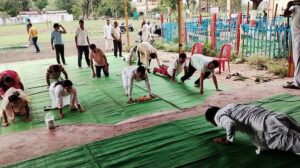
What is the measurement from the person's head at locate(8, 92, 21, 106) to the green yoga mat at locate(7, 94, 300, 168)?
69.2 inches

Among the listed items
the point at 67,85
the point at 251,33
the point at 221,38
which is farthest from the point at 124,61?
the point at 67,85

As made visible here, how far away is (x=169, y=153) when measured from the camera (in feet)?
12.6

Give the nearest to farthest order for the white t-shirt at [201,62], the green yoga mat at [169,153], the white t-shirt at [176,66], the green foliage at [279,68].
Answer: the green yoga mat at [169,153], the white t-shirt at [201,62], the white t-shirt at [176,66], the green foliage at [279,68]

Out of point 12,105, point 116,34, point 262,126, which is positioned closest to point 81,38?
point 116,34

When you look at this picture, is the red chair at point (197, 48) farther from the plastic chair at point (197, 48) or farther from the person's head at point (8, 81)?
the person's head at point (8, 81)

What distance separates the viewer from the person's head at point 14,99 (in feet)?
17.4

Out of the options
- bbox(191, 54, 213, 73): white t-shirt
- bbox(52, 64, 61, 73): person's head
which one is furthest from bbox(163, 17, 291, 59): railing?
bbox(52, 64, 61, 73): person's head

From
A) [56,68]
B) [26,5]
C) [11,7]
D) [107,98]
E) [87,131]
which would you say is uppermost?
[26,5]

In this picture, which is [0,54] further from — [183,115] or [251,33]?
[183,115]

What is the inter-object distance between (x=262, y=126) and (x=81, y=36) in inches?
314

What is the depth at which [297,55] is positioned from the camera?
6.30 metres

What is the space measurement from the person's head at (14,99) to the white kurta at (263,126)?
11.9ft

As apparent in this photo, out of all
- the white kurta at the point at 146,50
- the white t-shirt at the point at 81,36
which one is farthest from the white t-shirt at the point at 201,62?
the white t-shirt at the point at 81,36

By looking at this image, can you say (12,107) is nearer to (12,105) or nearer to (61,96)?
(12,105)
